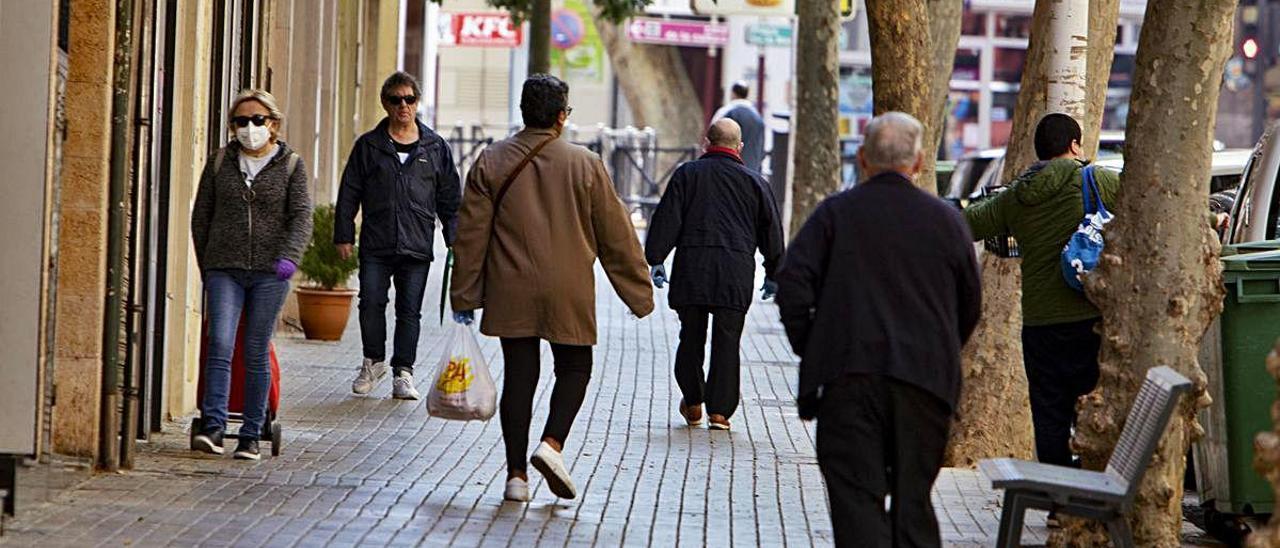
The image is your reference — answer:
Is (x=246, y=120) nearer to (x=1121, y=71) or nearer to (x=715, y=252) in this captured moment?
(x=715, y=252)

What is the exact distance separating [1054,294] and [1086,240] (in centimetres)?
26

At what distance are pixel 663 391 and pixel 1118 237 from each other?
6455 mm

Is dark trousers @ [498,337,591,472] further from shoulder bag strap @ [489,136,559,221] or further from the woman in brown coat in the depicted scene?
shoulder bag strap @ [489,136,559,221]

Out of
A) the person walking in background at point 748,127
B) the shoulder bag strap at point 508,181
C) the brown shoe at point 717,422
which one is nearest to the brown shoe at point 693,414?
the brown shoe at point 717,422

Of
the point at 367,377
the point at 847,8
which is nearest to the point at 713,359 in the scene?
the point at 367,377

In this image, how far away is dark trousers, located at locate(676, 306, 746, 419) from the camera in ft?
40.8

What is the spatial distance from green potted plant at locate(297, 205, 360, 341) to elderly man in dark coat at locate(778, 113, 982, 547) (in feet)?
31.0

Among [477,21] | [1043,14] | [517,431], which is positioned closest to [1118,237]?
[517,431]

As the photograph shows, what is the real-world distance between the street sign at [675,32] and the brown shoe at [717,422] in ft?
87.5

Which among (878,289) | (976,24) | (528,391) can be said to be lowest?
(528,391)

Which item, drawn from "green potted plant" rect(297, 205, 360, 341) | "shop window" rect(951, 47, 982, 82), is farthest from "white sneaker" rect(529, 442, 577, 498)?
"shop window" rect(951, 47, 982, 82)

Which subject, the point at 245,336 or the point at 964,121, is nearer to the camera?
the point at 245,336

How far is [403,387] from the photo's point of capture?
13320 mm

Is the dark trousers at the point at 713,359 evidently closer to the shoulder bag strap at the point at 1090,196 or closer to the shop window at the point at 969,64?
the shoulder bag strap at the point at 1090,196
